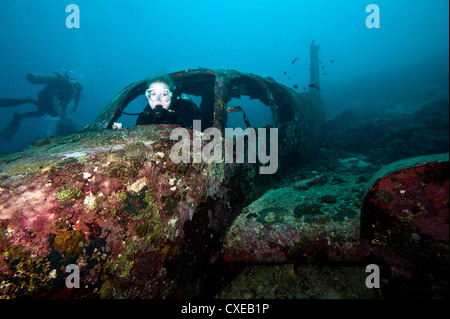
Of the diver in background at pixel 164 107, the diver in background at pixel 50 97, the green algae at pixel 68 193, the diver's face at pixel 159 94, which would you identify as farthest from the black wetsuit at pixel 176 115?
the diver in background at pixel 50 97

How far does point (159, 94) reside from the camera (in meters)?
3.50

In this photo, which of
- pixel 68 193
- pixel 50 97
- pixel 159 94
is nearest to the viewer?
pixel 68 193

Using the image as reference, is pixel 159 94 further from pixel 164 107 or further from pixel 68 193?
pixel 68 193

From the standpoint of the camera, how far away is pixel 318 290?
1.65m

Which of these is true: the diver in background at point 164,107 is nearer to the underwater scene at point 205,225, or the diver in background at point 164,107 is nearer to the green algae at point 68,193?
the underwater scene at point 205,225

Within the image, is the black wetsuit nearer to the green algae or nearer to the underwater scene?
the underwater scene

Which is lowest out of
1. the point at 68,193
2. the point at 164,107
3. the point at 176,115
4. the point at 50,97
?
the point at 68,193

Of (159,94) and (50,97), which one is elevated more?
(50,97)

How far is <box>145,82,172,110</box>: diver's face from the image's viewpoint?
3.50 m

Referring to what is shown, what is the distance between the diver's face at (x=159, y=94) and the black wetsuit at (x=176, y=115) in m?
0.17

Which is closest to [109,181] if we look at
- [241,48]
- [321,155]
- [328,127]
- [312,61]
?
[321,155]

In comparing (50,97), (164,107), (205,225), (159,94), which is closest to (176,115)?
(164,107)

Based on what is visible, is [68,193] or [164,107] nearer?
[68,193]

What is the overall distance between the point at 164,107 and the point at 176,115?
10.0 inches
